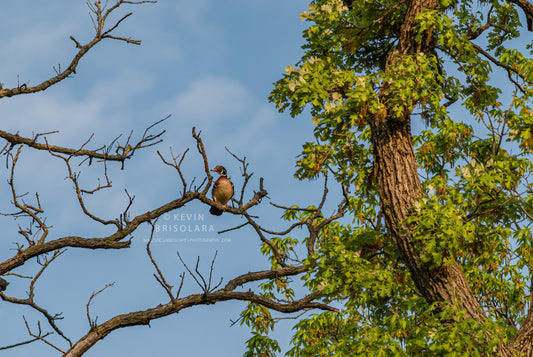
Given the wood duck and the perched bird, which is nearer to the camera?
the perched bird

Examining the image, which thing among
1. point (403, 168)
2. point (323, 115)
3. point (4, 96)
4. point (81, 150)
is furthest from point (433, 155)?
point (4, 96)

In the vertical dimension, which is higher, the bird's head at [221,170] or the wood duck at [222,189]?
the bird's head at [221,170]

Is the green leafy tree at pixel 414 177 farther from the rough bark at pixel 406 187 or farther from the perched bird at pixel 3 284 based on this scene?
the perched bird at pixel 3 284

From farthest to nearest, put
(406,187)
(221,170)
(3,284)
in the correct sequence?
(221,170) → (406,187) → (3,284)

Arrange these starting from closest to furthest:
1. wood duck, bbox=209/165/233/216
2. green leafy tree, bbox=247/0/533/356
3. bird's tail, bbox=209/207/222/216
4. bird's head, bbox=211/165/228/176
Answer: green leafy tree, bbox=247/0/533/356, bird's tail, bbox=209/207/222/216, wood duck, bbox=209/165/233/216, bird's head, bbox=211/165/228/176

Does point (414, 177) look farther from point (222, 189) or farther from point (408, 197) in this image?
point (222, 189)

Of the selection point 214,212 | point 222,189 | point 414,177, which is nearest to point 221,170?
point 222,189

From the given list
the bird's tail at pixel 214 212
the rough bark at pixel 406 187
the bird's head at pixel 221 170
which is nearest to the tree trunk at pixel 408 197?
the rough bark at pixel 406 187

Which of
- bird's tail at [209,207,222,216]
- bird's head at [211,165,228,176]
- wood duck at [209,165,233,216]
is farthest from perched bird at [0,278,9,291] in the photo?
bird's head at [211,165,228,176]

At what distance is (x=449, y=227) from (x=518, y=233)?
1.83 metres

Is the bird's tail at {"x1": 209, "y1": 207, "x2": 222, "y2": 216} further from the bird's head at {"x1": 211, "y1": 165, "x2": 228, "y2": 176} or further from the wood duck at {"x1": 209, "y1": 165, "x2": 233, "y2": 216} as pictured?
the bird's head at {"x1": 211, "y1": 165, "x2": 228, "y2": 176}

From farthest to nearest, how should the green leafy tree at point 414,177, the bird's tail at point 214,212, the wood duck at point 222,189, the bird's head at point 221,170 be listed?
1. the bird's head at point 221,170
2. the wood duck at point 222,189
3. the bird's tail at point 214,212
4. the green leafy tree at point 414,177

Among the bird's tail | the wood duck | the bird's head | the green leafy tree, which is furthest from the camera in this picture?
the bird's head

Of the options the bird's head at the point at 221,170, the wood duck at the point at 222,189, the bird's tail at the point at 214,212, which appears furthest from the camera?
the bird's head at the point at 221,170
